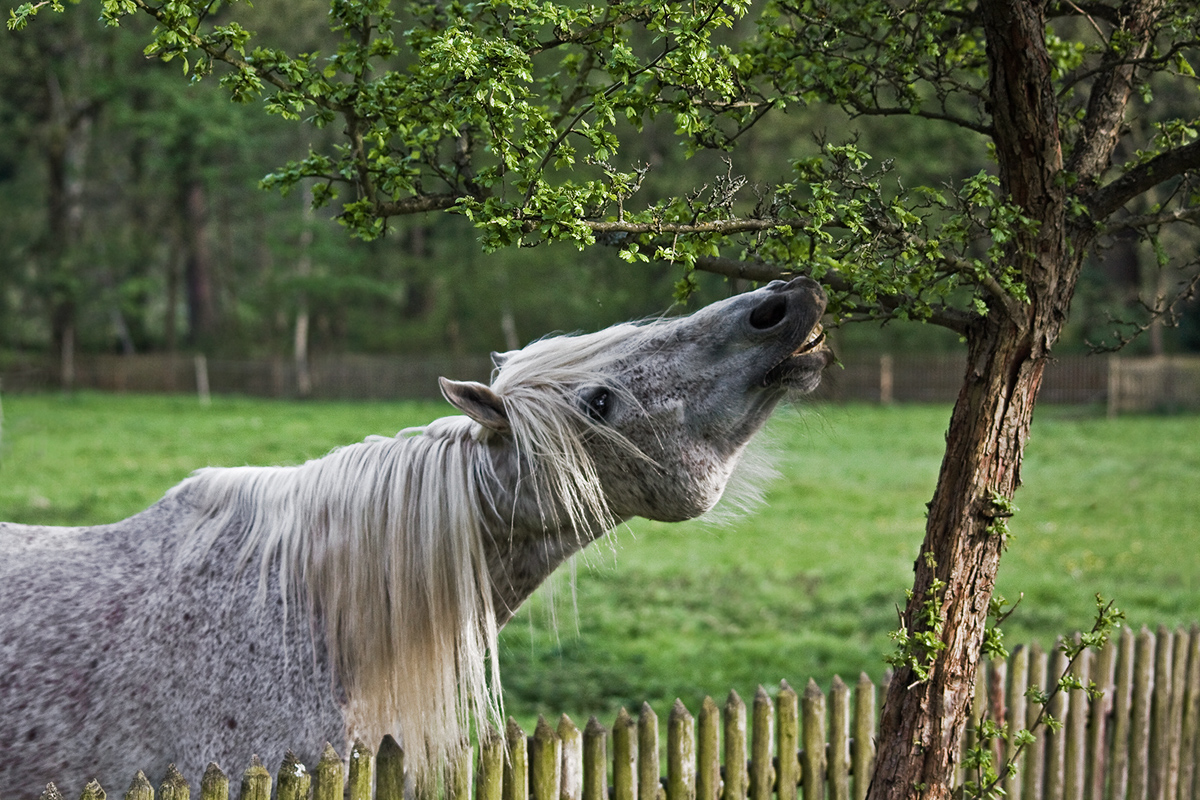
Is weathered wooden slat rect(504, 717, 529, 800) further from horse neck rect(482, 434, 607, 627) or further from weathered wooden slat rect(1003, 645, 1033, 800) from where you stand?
weathered wooden slat rect(1003, 645, 1033, 800)

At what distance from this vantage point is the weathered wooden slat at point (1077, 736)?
14.3ft

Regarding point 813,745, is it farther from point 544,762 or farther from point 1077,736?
point 1077,736

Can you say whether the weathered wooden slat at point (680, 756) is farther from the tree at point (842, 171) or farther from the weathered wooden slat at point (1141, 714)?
the weathered wooden slat at point (1141, 714)

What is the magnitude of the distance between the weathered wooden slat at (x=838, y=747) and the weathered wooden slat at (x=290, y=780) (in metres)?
2.22

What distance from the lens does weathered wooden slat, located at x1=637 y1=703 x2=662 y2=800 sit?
3.38 meters

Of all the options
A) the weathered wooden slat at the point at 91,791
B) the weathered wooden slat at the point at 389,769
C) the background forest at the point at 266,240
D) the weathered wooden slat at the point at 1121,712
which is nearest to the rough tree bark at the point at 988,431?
the weathered wooden slat at the point at 389,769

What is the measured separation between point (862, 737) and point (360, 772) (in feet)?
7.47

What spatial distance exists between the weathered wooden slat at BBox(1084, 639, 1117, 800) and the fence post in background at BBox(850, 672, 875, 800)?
3.93 ft

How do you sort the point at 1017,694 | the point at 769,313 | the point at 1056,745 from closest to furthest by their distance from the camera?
the point at 769,313, the point at 1017,694, the point at 1056,745

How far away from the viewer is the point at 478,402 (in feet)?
7.82

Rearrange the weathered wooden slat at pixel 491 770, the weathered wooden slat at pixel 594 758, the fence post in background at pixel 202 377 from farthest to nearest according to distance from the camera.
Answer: the fence post in background at pixel 202 377 < the weathered wooden slat at pixel 594 758 < the weathered wooden slat at pixel 491 770

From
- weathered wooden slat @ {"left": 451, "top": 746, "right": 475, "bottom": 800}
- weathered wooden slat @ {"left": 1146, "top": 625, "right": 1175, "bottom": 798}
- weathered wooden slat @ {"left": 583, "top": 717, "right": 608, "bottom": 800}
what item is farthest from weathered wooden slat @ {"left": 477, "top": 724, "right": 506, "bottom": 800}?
weathered wooden slat @ {"left": 1146, "top": 625, "right": 1175, "bottom": 798}

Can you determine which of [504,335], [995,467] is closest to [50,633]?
[995,467]

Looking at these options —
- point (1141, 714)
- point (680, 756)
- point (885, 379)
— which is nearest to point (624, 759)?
point (680, 756)
